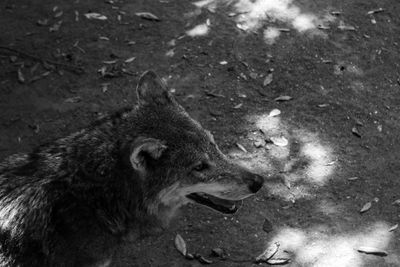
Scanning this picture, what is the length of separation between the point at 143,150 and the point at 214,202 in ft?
3.50

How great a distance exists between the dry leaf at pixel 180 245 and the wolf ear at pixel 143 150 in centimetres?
167

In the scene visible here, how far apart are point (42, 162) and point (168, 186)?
104 cm

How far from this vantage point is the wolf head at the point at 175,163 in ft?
15.2

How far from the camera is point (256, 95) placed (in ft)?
25.9

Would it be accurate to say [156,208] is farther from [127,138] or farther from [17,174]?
[17,174]

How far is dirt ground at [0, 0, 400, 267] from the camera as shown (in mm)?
6195

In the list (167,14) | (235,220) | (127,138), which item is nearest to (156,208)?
(127,138)

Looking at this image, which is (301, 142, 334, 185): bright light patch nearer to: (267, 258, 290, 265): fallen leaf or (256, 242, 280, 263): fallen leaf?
(256, 242, 280, 263): fallen leaf

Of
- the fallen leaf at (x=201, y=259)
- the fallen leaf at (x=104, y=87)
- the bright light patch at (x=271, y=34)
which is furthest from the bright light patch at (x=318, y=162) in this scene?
the fallen leaf at (x=104, y=87)

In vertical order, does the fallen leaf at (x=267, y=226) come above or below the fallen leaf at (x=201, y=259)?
above

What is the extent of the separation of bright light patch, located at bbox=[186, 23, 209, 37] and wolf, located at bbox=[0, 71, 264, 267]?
12.4ft

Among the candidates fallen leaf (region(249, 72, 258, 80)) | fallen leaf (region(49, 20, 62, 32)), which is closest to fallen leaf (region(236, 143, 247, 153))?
fallen leaf (region(249, 72, 258, 80))

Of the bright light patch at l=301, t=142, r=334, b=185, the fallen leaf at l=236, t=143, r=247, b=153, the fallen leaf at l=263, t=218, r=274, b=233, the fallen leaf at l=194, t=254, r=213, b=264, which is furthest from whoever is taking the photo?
the fallen leaf at l=236, t=143, r=247, b=153

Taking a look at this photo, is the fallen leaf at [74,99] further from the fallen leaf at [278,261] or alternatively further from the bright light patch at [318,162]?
the fallen leaf at [278,261]
